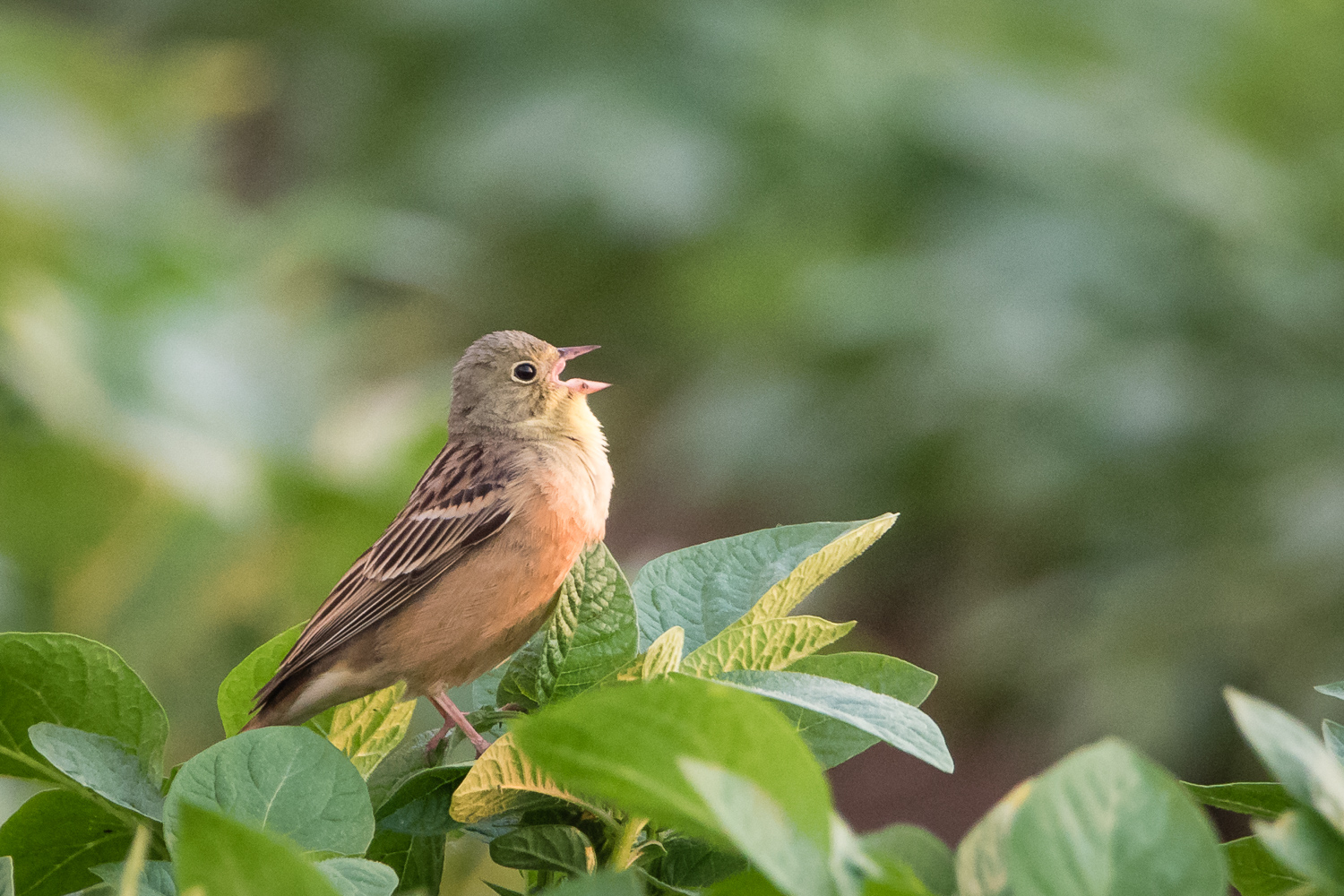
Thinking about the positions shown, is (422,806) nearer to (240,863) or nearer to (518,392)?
(240,863)

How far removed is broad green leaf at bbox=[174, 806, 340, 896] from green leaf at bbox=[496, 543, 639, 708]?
0.64 ft

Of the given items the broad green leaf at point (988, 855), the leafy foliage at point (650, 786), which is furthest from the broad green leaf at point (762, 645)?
the broad green leaf at point (988, 855)

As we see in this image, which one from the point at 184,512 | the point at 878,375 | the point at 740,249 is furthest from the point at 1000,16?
the point at 184,512

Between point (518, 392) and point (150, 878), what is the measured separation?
0.77m

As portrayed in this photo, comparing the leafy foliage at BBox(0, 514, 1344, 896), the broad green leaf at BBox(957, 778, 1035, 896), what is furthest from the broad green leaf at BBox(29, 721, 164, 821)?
the broad green leaf at BBox(957, 778, 1035, 896)

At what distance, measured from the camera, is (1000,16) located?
455 cm

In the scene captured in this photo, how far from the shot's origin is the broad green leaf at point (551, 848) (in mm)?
517

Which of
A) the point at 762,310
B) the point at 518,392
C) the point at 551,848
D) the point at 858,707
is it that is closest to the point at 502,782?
the point at 551,848

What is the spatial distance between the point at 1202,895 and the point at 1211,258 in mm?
3157

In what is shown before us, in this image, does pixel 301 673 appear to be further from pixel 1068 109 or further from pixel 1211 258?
pixel 1068 109

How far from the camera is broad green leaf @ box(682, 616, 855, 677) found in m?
0.54

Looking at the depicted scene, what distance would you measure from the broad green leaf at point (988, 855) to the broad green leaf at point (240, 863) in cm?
21

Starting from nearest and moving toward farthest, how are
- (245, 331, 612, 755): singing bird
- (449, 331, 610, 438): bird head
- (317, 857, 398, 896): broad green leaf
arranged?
(317, 857, 398, 896): broad green leaf → (245, 331, 612, 755): singing bird → (449, 331, 610, 438): bird head

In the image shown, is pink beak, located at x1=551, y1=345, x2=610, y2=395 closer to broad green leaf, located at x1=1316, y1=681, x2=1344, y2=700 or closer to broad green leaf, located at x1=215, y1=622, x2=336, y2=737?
broad green leaf, located at x1=215, y1=622, x2=336, y2=737
